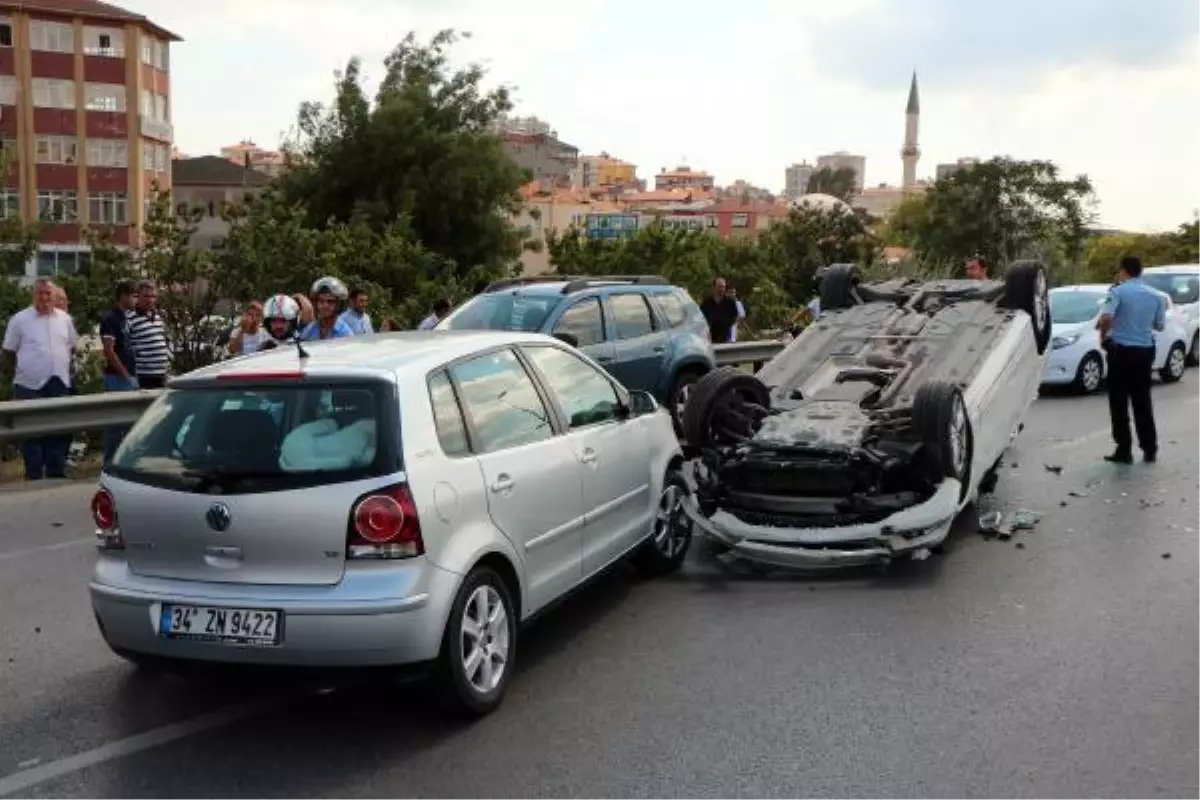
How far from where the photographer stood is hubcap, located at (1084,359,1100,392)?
15758 millimetres

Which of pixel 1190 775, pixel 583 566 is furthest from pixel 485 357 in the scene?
pixel 1190 775

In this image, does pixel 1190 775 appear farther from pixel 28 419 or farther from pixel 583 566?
pixel 28 419

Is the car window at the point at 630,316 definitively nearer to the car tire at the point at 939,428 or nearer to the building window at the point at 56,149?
the car tire at the point at 939,428

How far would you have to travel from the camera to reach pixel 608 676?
5328 millimetres

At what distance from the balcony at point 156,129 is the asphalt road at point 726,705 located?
240 feet

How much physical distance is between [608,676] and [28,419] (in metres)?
6.43

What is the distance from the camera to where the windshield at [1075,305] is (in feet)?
53.8

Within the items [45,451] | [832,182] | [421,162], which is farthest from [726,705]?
[832,182]

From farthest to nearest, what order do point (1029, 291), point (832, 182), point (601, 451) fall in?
point (832, 182) → point (1029, 291) → point (601, 451)

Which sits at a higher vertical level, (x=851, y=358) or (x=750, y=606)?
(x=851, y=358)

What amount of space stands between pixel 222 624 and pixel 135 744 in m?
0.63

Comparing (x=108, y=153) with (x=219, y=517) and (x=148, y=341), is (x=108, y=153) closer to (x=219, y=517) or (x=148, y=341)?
(x=148, y=341)

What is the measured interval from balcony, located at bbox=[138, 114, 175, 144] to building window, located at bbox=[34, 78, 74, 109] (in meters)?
4.07

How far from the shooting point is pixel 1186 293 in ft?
66.2
